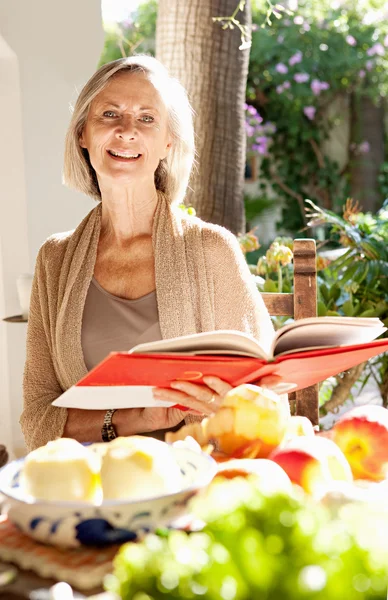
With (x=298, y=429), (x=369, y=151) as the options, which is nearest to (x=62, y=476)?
(x=298, y=429)

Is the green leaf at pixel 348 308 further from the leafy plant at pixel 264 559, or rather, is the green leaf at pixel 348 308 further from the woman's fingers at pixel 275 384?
the leafy plant at pixel 264 559

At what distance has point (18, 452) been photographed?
3760 millimetres

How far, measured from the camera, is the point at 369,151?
10578mm

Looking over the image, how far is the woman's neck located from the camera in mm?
2076

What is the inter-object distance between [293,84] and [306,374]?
30.1 feet

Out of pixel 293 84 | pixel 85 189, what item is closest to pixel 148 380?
pixel 85 189

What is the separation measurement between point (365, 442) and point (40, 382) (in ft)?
3.48

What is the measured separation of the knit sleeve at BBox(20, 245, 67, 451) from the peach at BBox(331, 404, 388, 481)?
2.84 feet

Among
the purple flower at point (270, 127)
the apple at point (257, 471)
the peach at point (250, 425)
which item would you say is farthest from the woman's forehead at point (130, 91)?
the purple flower at point (270, 127)

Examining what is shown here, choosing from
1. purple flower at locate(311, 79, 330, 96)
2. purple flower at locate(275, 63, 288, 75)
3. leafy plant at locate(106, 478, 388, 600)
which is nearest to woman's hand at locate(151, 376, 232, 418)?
leafy plant at locate(106, 478, 388, 600)

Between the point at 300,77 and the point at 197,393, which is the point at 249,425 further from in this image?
the point at 300,77

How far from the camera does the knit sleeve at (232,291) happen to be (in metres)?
1.91

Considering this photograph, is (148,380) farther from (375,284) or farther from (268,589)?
(375,284)

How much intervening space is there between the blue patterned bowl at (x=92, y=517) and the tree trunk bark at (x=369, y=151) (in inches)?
397
